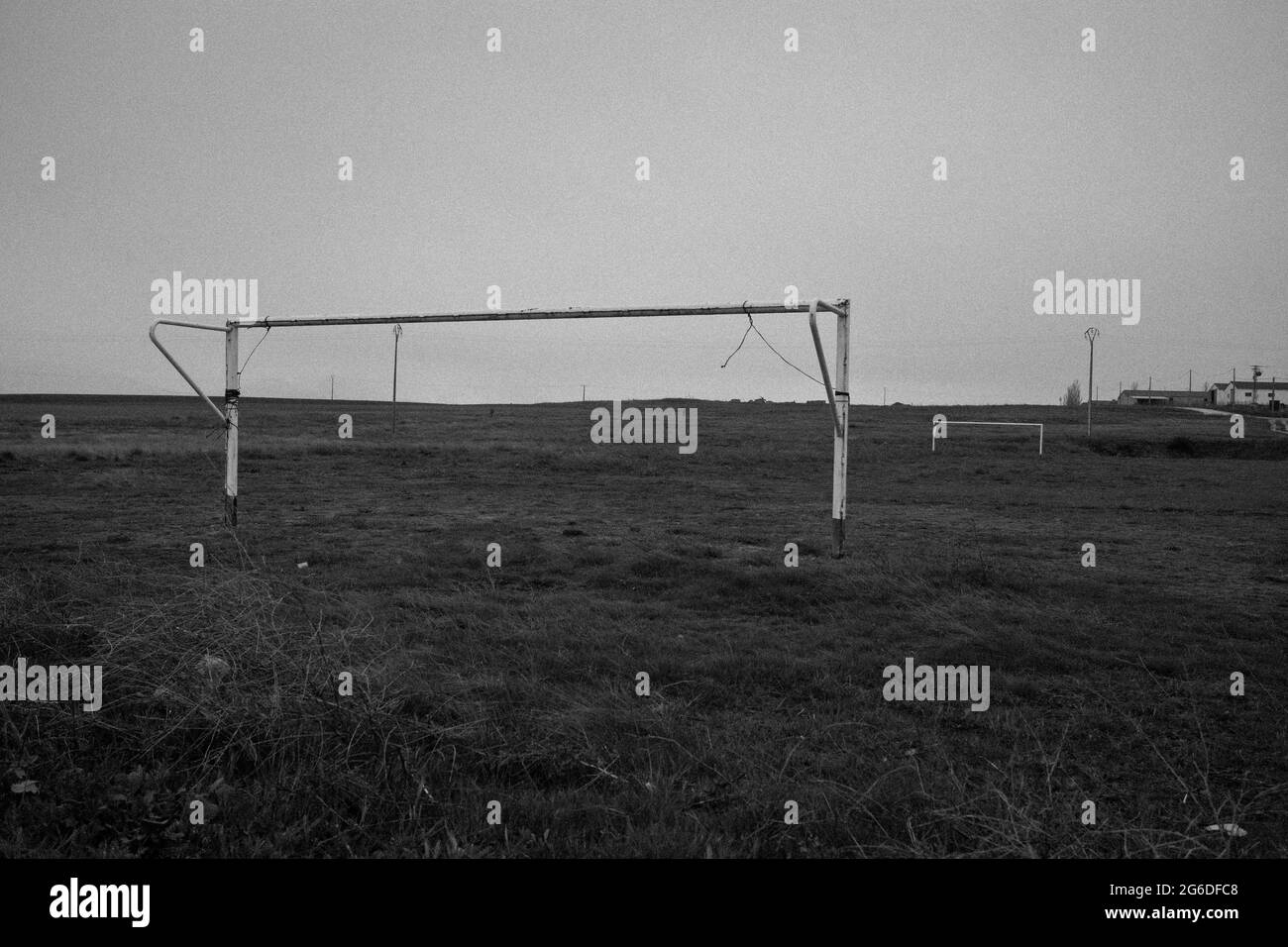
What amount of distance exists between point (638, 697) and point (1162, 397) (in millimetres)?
130191

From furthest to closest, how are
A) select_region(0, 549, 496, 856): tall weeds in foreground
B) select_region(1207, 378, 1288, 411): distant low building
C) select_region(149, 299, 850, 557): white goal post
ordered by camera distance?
1. select_region(1207, 378, 1288, 411): distant low building
2. select_region(149, 299, 850, 557): white goal post
3. select_region(0, 549, 496, 856): tall weeds in foreground

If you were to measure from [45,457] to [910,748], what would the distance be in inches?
1075

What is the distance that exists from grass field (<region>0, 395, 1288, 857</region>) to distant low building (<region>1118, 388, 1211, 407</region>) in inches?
4479

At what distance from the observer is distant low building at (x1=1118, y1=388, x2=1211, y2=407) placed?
110562mm

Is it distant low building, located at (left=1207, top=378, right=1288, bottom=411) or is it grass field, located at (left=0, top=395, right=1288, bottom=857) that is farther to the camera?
distant low building, located at (left=1207, top=378, right=1288, bottom=411)

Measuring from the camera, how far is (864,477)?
2433cm

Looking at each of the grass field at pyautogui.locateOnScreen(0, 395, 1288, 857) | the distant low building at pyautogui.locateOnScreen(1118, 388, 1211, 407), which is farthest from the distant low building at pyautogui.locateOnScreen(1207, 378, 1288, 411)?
the grass field at pyautogui.locateOnScreen(0, 395, 1288, 857)

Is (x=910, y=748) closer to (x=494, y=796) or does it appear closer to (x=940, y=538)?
(x=494, y=796)

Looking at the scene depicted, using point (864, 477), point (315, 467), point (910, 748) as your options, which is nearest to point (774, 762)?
point (910, 748)

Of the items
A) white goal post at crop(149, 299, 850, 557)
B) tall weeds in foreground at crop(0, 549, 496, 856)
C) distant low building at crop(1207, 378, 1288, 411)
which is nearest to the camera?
tall weeds in foreground at crop(0, 549, 496, 856)

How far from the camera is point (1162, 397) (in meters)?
115

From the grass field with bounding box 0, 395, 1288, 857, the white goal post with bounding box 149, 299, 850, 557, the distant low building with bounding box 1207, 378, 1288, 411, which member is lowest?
the grass field with bounding box 0, 395, 1288, 857

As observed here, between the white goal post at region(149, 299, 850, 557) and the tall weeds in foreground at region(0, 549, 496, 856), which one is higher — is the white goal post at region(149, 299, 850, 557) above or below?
above

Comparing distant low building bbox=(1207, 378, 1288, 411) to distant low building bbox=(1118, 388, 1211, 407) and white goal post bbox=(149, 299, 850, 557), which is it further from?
white goal post bbox=(149, 299, 850, 557)
